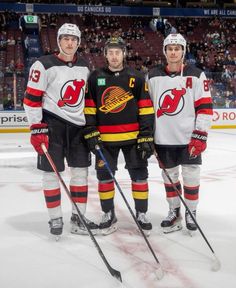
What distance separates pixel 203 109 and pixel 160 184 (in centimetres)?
171

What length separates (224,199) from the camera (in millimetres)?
3680

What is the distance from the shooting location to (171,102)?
2.80 metres

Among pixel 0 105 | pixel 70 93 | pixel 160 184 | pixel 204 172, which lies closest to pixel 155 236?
pixel 70 93

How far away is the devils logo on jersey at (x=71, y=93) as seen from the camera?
8.97 feet

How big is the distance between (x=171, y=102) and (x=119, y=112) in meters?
0.36

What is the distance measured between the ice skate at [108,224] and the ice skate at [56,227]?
0.28 meters

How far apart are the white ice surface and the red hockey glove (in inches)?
22.0

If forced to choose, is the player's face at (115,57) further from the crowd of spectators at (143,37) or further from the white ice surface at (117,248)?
the crowd of spectators at (143,37)

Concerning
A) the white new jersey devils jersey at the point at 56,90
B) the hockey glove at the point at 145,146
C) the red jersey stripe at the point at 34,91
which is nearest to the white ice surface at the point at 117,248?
the hockey glove at the point at 145,146

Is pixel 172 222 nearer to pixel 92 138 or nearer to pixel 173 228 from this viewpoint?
pixel 173 228

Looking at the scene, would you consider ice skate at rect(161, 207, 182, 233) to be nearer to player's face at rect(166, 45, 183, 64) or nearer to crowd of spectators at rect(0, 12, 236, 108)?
player's face at rect(166, 45, 183, 64)

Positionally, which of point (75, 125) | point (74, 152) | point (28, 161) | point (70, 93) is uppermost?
point (70, 93)

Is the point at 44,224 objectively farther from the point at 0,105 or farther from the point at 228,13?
the point at 228,13

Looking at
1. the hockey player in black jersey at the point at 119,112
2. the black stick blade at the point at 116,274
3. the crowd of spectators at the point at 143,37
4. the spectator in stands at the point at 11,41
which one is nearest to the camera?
the black stick blade at the point at 116,274
